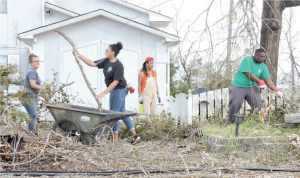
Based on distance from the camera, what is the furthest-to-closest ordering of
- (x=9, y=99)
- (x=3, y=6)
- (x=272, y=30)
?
(x=3, y=6) < (x=272, y=30) < (x=9, y=99)

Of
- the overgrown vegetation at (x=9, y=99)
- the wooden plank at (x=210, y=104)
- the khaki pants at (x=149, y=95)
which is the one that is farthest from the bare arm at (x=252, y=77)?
the overgrown vegetation at (x=9, y=99)

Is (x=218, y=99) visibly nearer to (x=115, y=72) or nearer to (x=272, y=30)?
(x=272, y=30)

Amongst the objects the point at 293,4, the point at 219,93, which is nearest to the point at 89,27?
the point at 219,93

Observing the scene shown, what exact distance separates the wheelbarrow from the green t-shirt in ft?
8.26

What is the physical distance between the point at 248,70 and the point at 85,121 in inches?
130

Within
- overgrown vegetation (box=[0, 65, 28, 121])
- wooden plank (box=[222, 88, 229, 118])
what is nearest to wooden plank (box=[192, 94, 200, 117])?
wooden plank (box=[222, 88, 229, 118])

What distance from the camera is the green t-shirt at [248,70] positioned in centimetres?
880

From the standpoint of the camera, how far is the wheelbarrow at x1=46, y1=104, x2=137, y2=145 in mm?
7643

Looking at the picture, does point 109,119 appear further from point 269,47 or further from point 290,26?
point 269,47

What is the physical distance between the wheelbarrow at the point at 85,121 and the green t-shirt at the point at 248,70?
2519mm

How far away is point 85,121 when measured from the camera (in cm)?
776

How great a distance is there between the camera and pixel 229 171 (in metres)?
6.07

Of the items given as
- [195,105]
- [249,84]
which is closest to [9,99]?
[249,84]

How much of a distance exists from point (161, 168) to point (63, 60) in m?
7.98
